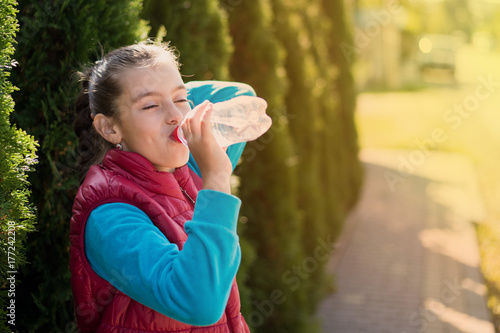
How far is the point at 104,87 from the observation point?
196cm

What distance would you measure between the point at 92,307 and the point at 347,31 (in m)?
8.36

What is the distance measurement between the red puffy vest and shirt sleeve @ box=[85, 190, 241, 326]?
8cm

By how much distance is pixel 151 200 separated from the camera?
1.82 metres

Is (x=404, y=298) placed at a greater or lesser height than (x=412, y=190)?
greater

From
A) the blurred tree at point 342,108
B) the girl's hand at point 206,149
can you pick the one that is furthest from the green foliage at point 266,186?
the blurred tree at point 342,108

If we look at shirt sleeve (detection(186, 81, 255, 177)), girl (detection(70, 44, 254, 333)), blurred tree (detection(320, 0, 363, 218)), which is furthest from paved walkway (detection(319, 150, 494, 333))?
girl (detection(70, 44, 254, 333))

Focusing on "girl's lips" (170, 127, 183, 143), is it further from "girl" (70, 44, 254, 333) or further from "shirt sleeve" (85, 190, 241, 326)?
"shirt sleeve" (85, 190, 241, 326)

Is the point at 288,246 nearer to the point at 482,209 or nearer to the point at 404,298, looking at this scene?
the point at 404,298

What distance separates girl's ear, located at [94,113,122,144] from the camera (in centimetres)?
197

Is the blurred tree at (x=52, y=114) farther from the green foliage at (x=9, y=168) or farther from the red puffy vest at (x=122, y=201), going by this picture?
the red puffy vest at (x=122, y=201)

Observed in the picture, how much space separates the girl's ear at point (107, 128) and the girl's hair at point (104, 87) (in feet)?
0.07

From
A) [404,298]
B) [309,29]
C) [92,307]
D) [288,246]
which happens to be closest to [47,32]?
[92,307]

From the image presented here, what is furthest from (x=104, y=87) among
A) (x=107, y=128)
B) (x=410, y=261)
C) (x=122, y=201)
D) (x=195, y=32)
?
(x=410, y=261)

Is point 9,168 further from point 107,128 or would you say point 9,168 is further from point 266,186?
point 266,186
